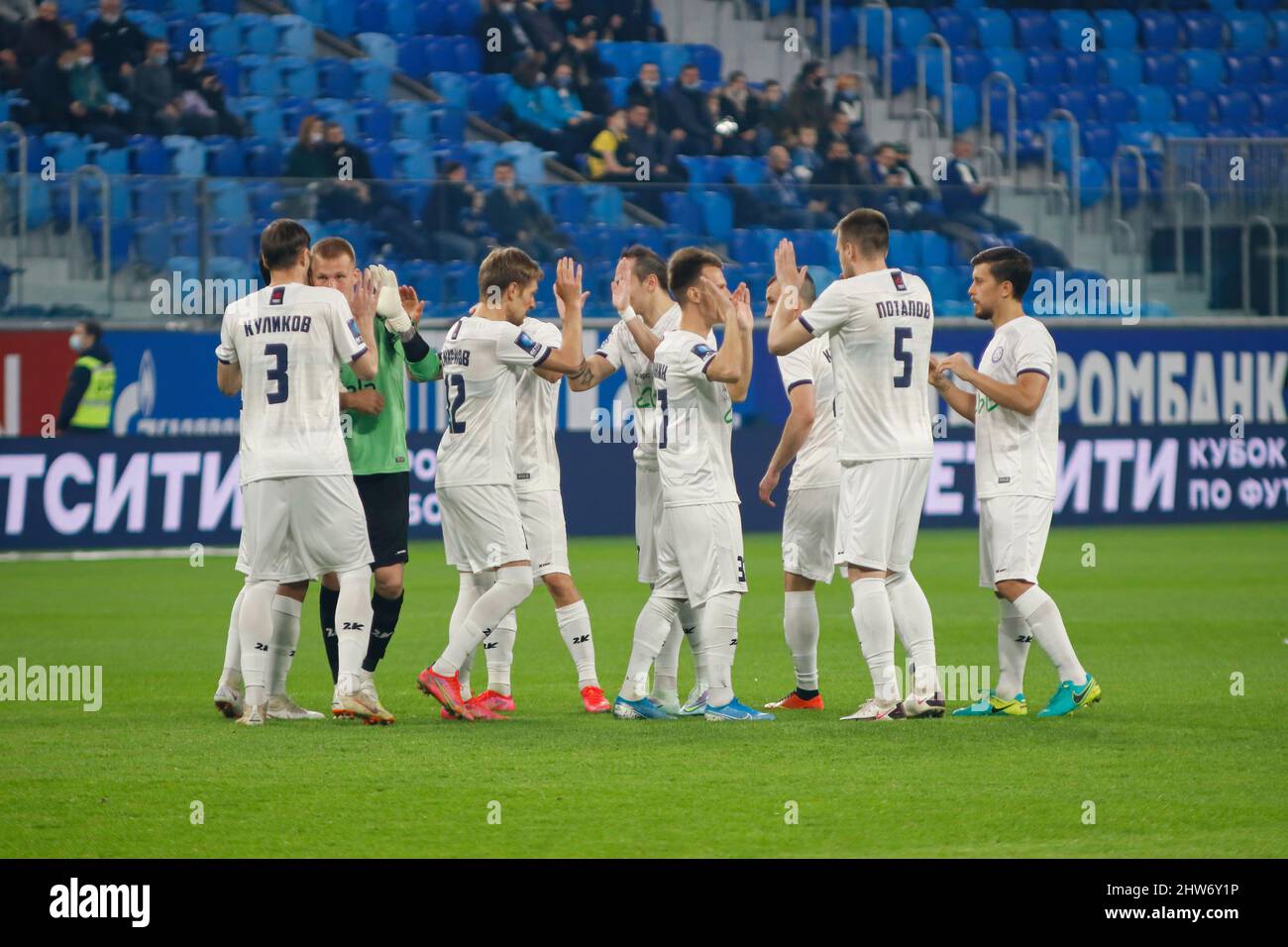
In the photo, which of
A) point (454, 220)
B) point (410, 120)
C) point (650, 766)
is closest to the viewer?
point (650, 766)

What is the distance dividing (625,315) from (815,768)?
2.62 m

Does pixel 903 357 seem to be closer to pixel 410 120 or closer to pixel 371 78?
pixel 410 120

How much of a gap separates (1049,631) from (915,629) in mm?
666

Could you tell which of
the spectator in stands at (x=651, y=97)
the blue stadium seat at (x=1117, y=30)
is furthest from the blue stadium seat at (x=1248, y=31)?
the spectator in stands at (x=651, y=97)

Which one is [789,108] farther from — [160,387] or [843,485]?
[843,485]

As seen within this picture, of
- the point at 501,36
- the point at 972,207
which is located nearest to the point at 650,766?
the point at 972,207

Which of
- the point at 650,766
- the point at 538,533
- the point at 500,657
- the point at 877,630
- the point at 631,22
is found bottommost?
the point at 650,766

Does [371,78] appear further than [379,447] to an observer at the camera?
Yes

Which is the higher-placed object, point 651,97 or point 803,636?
point 651,97

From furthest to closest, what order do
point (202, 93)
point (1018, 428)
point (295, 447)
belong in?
point (202, 93), point (1018, 428), point (295, 447)

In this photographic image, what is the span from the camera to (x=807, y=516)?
9.30 metres

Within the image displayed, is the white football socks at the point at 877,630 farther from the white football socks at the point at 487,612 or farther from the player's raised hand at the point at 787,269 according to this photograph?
the white football socks at the point at 487,612

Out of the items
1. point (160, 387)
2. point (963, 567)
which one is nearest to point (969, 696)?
point (963, 567)

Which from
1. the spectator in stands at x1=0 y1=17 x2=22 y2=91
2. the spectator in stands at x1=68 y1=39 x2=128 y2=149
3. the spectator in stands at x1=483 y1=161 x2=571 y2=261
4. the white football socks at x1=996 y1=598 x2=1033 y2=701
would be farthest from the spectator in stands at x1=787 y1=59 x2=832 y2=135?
the white football socks at x1=996 y1=598 x2=1033 y2=701
